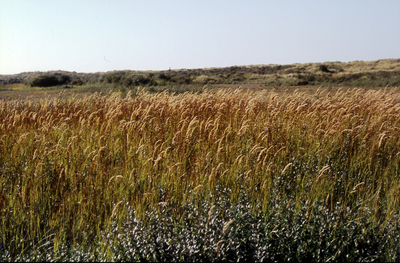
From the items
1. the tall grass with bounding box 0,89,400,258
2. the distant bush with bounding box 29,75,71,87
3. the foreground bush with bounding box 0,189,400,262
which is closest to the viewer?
the foreground bush with bounding box 0,189,400,262

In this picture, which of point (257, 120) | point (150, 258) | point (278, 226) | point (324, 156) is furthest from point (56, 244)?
point (257, 120)

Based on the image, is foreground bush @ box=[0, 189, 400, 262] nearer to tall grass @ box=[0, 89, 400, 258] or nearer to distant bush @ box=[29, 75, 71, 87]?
tall grass @ box=[0, 89, 400, 258]

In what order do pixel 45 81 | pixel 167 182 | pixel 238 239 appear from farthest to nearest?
pixel 45 81, pixel 167 182, pixel 238 239

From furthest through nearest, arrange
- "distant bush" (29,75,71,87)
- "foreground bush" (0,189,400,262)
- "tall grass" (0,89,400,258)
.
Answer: "distant bush" (29,75,71,87) < "tall grass" (0,89,400,258) < "foreground bush" (0,189,400,262)

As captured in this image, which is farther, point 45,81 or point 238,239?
point 45,81

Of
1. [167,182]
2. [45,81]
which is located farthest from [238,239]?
[45,81]

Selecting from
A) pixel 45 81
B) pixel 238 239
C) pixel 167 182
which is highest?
pixel 45 81

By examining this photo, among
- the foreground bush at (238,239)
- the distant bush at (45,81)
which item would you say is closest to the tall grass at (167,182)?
the foreground bush at (238,239)

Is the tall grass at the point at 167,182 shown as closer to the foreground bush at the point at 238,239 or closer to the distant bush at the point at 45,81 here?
the foreground bush at the point at 238,239

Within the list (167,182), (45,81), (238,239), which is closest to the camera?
(238,239)

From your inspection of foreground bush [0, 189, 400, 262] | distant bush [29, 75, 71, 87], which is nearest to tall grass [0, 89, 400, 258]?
foreground bush [0, 189, 400, 262]

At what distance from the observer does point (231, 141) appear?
512 centimetres

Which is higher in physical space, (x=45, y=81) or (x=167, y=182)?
(x=45, y=81)

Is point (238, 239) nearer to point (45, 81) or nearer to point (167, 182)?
point (167, 182)
